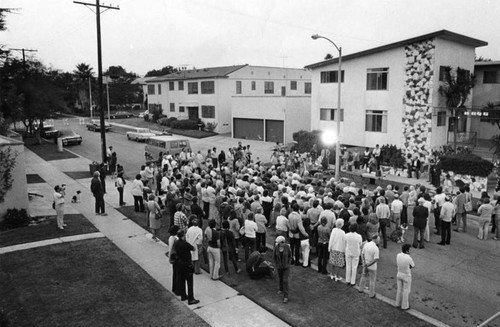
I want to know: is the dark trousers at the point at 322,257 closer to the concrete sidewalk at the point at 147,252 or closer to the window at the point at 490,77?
the concrete sidewalk at the point at 147,252

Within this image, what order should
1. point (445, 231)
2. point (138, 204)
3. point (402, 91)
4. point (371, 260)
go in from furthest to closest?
1. point (402, 91)
2. point (138, 204)
3. point (445, 231)
4. point (371, 260)

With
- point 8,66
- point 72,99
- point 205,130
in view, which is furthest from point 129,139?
point 72,99

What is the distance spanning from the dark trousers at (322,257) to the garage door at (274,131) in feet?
94.7

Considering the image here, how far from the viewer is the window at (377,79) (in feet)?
95.5

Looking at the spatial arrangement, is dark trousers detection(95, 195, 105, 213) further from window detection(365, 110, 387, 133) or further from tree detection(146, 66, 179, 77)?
tree detection(146, 66, 179, 77)

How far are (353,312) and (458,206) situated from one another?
772 cm

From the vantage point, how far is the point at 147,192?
1698 centimetres

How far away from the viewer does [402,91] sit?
2800 centimetres

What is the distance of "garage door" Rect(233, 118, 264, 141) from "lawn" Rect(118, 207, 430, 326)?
30882mm

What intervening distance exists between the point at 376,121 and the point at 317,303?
22.1 m

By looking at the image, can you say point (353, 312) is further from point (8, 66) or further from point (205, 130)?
point (205, 130)

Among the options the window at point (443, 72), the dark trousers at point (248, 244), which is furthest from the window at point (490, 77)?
the dark trousers at point (248, 244)

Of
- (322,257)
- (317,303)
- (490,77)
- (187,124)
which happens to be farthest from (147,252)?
(187,124)

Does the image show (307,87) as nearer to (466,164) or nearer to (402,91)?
(402,91)
